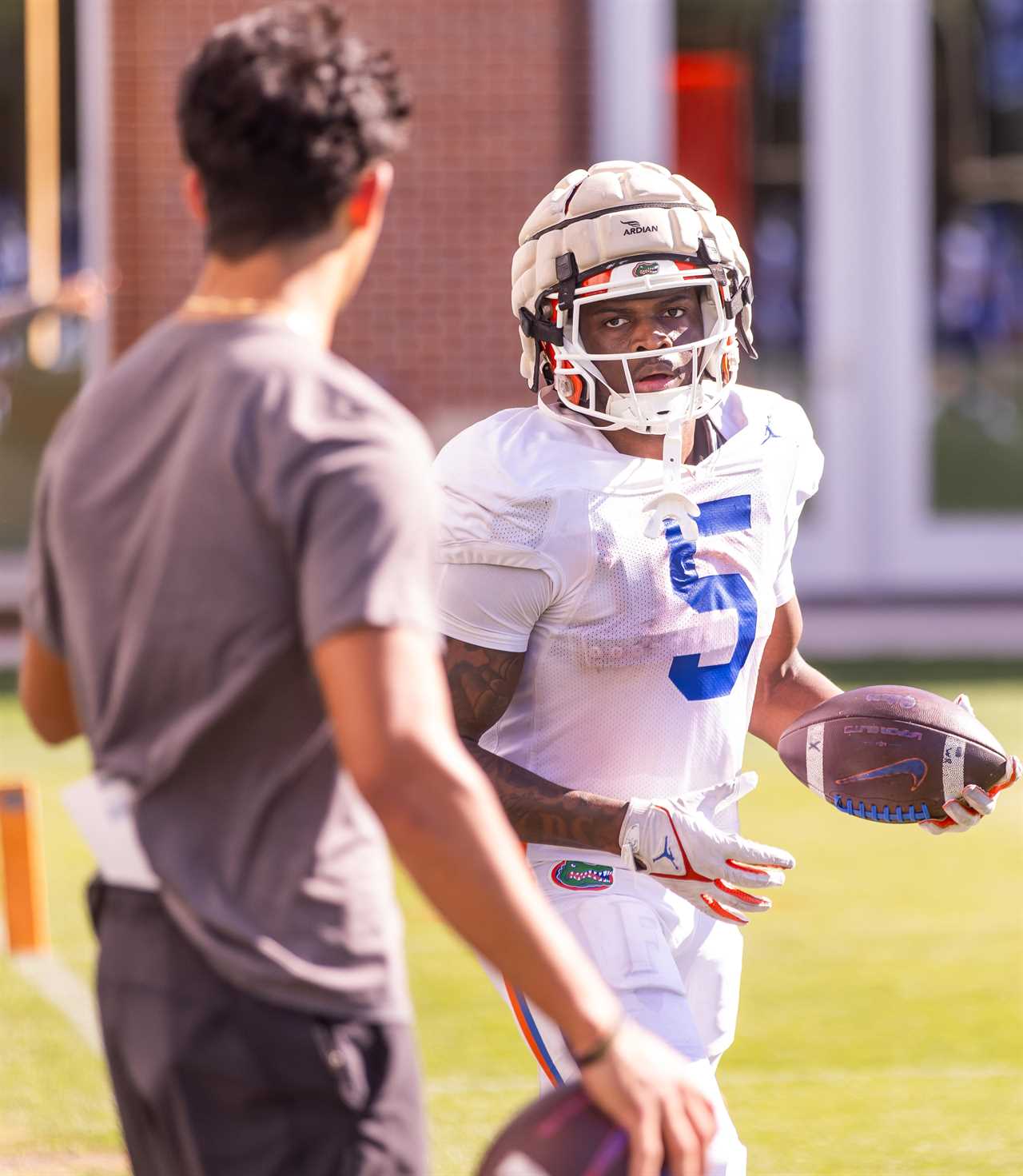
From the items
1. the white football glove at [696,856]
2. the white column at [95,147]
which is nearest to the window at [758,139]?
the white column at [95,147]

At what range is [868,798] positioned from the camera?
334 cm

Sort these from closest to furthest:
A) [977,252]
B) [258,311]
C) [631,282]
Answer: [258,311]
[631,282]
[977,252]

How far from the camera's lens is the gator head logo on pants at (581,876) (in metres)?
3.09

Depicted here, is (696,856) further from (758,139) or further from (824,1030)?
(758,139)

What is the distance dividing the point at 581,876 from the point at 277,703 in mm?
1176

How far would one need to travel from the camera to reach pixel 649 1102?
1946mm

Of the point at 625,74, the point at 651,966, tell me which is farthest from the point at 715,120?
the point at 651,966

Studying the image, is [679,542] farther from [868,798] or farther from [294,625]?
[294,625]

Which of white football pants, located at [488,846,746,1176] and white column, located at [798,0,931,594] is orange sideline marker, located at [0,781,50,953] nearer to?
white football pants, located at [488,846,746,1176]

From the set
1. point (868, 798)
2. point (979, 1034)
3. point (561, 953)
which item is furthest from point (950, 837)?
point (561, 953)

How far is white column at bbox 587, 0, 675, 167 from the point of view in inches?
480

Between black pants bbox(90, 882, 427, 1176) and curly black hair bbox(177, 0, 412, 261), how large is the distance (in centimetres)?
68

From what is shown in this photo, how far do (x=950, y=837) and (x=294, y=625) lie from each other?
5.99m

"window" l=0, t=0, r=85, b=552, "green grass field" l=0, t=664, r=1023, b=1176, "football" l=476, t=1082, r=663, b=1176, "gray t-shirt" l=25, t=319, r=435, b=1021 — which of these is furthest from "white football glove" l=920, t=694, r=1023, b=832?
"window" l=0, t=0, r=85, b=552
